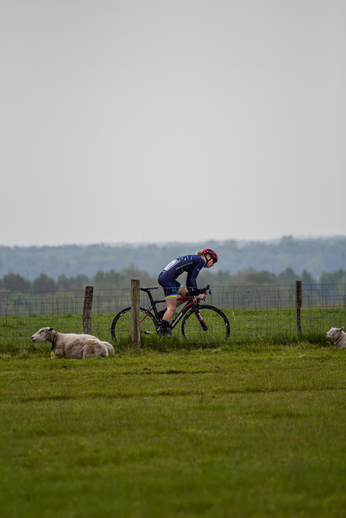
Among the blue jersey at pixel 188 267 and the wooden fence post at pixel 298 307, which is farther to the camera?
the wooden fence post at pixel 298 307

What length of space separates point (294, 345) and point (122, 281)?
480 ft

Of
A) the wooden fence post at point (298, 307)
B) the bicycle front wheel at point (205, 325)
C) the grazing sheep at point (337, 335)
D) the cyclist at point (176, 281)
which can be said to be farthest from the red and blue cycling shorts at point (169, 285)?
the grazing sheep at point (337, 335)

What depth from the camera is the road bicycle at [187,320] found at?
40.3 ft

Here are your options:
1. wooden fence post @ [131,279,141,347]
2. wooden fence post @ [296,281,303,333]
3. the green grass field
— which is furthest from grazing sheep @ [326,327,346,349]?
wooden fence post @ [131,279,141,347]

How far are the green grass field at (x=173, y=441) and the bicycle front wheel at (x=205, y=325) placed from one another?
2.17 meters

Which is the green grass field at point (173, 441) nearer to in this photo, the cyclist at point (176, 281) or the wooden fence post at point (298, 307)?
the cyclist at point (176, 281)

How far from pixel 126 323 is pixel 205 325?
1838mm

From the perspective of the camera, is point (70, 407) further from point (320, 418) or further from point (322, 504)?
point (322, 504)

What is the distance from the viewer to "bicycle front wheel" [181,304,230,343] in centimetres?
1220

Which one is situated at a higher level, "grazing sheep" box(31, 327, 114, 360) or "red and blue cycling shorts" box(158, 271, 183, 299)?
"red and blue cycling shorts" box(158, 271, 183, 299)

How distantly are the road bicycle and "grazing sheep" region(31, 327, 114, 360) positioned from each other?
3.78 ft

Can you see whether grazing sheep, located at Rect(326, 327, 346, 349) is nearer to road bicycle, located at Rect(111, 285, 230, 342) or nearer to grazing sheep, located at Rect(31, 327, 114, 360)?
road bicycle, located at Rect(111, 285, 230, 342)

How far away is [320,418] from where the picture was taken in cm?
639

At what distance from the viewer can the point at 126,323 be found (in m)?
12.4
